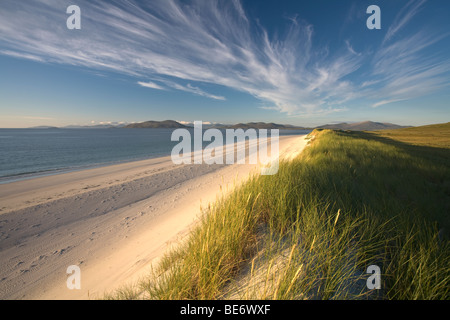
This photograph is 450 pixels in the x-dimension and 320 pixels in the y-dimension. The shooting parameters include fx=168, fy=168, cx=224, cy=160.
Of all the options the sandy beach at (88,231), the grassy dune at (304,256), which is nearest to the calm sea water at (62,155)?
the sandy beach at (88,231)

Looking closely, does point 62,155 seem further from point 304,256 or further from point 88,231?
point 304,256

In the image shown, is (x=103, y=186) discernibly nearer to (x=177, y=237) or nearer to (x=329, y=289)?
(x=177, y=237)

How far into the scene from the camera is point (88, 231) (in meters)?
4.80

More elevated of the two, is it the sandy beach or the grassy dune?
the grassy dune

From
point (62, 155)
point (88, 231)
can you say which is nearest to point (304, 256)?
point (88, 231)

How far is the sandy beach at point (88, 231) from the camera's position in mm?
3190

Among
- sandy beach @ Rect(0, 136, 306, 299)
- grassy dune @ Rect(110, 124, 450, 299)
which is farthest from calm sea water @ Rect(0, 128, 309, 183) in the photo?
grassy dune @ Rect(110, 124, 450, 299)

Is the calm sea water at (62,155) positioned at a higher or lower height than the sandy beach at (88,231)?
higher

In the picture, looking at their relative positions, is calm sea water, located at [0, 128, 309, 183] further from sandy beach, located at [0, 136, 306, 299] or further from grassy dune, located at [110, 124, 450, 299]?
grassy dune, located at [110, 124, 450, 299]

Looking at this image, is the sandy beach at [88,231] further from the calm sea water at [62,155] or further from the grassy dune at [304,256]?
the calm sea water at [62,155]

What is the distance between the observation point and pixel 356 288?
5.34ft

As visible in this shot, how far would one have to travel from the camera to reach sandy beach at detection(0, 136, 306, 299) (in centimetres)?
319

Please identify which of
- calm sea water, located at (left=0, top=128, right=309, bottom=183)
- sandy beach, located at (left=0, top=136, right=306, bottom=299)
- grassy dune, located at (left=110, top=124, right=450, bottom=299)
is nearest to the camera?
grassy dune, located at (left=110, top=124, right=450, bottom=299)

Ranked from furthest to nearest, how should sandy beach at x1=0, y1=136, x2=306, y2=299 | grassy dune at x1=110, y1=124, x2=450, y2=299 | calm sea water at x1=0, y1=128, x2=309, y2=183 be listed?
1. calm sea water at x1=0, y1=128, x2=309, y2=183
2. sandy beach at x1=0, y1=136, x2=306, y2=299
3. grassy dune at x1=110, y1=124, x2=450, y2=299
